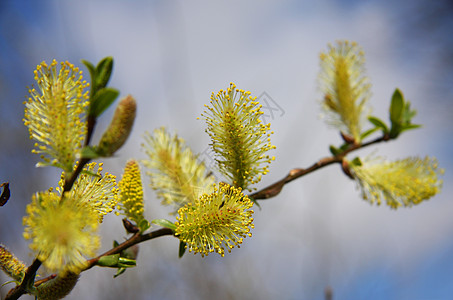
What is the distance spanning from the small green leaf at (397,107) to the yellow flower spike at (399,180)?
0.16m

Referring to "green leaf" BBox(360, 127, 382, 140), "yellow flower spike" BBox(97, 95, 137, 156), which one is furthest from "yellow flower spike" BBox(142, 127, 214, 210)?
"green leaf" BBox(360, 127, 382, 140)

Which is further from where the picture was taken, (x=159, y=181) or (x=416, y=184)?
(x=416, y=184)

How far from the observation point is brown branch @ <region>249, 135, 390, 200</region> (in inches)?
50.0

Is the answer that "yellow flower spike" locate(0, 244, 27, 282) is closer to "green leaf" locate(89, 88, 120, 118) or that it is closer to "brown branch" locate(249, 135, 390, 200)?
"green leaf" locate(89, 88, 120, 118)

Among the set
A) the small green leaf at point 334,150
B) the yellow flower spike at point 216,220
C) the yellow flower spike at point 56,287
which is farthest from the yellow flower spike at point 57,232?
the small green leaf at point 334,150

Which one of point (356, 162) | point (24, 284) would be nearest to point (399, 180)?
point (356, 162)

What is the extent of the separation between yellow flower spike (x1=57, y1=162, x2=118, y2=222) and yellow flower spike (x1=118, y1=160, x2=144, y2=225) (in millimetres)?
100

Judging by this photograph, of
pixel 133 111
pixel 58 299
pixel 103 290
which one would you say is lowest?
pixel 103 290

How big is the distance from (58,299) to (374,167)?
3.87ft

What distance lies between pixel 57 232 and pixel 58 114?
0.27m

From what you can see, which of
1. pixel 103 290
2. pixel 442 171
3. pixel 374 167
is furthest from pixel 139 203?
pixel 103 290

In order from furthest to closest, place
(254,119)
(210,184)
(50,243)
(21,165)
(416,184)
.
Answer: (21,165)
(416,184)
(210,184)
(254,119)
(50,243)

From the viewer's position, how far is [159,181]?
53.8 inches

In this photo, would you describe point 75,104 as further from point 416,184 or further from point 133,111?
point 416,184
